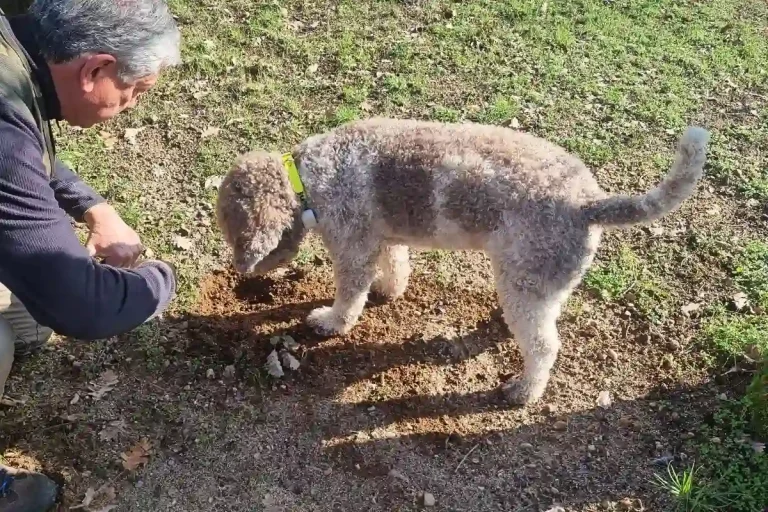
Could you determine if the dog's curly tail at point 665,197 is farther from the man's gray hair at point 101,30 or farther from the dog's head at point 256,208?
the man's gray hair at point 101,30

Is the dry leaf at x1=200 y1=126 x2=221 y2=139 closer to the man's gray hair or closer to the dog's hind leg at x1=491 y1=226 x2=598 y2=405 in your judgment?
the man's gray hair

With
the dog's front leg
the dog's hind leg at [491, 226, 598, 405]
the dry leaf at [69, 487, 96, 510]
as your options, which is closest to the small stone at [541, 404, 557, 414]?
the dog's hind leg at [491, 226, 598, 405]

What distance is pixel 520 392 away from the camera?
4031mm

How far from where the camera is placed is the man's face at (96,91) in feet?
9.17

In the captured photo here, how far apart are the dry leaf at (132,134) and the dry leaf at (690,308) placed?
4385 mm

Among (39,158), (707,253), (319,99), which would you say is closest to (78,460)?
(39,158)

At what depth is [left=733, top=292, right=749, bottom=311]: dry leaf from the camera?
14.9 ft

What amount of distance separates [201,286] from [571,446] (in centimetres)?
258

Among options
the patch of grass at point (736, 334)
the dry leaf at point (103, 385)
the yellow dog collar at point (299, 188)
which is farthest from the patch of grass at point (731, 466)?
the dry leaf at point (103, 385)

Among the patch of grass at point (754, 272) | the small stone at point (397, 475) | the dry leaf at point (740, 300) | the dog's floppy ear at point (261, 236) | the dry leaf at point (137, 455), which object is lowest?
the small stone at point (397, 475)

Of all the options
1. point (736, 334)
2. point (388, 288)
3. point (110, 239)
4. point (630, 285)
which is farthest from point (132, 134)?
point (736, 334)

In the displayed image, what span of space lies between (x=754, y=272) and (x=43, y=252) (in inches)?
174

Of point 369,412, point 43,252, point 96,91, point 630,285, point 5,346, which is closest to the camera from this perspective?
point 43,252

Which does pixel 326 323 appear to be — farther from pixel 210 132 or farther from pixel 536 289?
pixel 210 132
